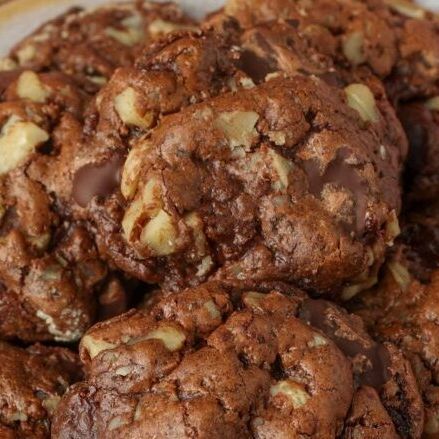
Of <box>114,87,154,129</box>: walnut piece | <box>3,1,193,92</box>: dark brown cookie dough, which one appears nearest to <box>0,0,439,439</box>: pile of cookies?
<box>114,87,154,129</box>: walnut piece

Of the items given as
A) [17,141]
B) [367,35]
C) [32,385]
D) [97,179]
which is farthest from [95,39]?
[32,385]

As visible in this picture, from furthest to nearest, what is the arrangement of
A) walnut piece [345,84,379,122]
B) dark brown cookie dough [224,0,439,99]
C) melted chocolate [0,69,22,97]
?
dark brown cookie dough [224,0,439,99], melted chocolate [0,69,22,97], walnut piece [345,84,379,122]

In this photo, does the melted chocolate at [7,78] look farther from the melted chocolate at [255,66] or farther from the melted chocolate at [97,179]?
the melted chocolate at [255,66]

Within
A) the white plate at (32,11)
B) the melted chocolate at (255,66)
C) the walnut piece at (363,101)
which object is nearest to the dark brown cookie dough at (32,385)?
the melted chocolate at (255,66)

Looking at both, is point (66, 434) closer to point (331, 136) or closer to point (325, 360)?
point (325, 360)

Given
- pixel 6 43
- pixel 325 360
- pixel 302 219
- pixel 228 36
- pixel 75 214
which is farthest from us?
pixel 6 43

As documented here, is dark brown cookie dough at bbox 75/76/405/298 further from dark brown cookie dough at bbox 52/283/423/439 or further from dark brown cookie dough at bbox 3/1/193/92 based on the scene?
dark brown cookie dough at bbox 3/1/193/92

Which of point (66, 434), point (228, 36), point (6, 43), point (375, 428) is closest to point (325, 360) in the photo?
point (375, 428)

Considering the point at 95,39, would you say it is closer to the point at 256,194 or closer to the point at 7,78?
the point at 7,78
